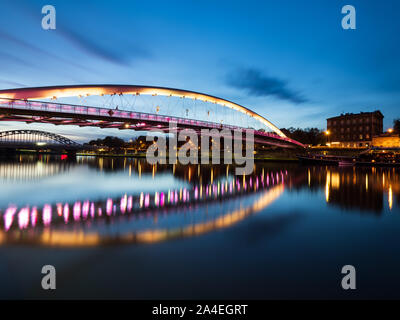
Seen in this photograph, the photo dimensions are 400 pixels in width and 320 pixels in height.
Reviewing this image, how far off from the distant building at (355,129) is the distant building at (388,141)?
352cm

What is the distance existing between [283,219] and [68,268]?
544 cm

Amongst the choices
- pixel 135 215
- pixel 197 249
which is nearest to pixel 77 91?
pixel 135 215

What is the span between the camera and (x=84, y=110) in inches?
817

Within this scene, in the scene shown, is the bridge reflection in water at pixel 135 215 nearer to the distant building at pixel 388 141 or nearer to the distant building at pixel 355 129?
the distant building at pixel 388 141

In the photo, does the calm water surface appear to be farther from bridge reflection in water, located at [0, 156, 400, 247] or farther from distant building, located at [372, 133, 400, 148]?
distant building, located at [372, 133, 400, 148]

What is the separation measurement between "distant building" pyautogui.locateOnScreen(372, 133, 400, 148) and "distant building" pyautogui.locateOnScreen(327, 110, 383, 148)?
11.6ft

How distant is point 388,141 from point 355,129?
1570 centimetres

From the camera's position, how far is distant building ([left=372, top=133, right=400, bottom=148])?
53969 millimetres

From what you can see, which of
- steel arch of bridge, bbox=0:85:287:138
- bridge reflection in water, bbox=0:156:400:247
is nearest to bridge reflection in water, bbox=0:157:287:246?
bridge reflection in water, bbox=0:156:400:247

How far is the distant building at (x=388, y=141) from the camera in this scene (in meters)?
54.0

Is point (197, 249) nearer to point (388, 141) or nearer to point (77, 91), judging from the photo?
point (77, 91)

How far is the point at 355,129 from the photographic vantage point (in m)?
70.8

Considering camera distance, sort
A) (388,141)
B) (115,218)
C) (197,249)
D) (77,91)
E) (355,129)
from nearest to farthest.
→ (197,249) < (115,218) < (77,91) < (388,141) < (355,129)
